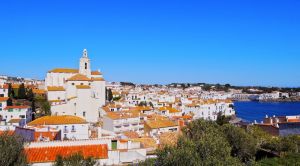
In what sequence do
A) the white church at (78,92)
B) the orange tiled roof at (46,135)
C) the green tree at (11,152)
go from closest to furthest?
the green tree at (11,152) < the orange tiled roof at (46,135) < the white church at (78,92)

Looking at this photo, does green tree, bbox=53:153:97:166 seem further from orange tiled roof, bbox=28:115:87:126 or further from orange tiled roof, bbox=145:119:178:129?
orange tiled roof, bbox=145:119:178:129

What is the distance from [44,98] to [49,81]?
5.71 m

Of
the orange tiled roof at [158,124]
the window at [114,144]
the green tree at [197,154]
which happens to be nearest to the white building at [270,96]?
the orange tiled roof at [158,124]

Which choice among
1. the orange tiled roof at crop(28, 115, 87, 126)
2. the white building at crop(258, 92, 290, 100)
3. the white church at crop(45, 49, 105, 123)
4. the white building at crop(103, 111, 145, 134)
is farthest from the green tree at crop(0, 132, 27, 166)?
the white building at crop(258, 92, 290, 100)

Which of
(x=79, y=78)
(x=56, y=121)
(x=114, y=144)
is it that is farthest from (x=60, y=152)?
(x=79, y=78)

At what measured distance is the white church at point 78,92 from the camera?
149 feet

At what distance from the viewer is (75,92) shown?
163 ft

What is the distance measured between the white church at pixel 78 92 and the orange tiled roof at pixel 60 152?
26.3 meters

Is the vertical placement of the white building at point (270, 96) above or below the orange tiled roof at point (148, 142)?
below

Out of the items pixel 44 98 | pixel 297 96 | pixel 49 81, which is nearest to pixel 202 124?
pixel 44 98

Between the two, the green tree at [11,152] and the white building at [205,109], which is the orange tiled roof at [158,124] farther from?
the green tree at [11,152]

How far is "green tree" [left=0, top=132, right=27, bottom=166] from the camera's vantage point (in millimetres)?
12644

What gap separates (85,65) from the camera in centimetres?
5469

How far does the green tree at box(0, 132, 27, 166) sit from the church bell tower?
40752 millimetres
